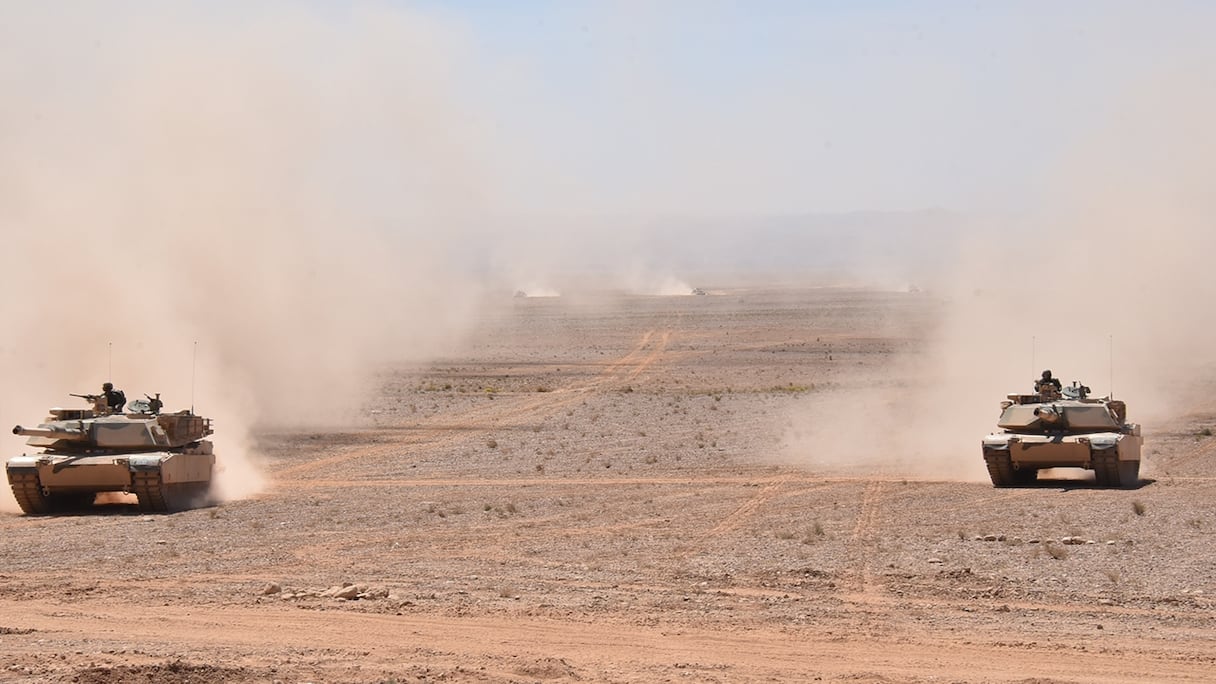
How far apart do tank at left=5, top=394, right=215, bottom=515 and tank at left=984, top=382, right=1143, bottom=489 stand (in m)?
12.8

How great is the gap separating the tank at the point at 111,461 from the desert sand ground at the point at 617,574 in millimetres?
552

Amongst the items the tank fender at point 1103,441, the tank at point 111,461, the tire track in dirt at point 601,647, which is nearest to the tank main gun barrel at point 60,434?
the tank at point 111,461

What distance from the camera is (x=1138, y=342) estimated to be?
5869 cm

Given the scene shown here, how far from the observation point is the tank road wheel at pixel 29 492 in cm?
2478

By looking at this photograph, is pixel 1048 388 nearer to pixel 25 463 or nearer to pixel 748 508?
pixel 748 508

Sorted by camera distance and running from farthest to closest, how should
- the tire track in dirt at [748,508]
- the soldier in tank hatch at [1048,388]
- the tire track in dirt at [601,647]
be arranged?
the soldier in tank hatch at [1048,388] → the tire track in dirt at [748,508] → the tire track in dirt at [601,647]

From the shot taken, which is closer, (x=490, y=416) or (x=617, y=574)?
(x=617, y=574)

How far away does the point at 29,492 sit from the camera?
81.8 ft

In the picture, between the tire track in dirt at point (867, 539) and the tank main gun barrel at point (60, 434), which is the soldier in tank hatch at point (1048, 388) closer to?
the tire track in dirt at point (867, 539)

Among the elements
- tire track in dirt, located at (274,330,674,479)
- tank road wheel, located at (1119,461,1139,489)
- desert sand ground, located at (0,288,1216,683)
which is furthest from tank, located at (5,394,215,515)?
tank road wheel, located at (1119,461,1139,489)

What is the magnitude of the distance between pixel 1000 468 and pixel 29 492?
15.3 m

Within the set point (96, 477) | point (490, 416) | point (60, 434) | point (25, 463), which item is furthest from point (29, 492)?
point (490, 416)

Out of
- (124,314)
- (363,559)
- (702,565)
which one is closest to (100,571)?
(363,559)

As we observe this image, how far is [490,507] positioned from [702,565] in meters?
6.85
